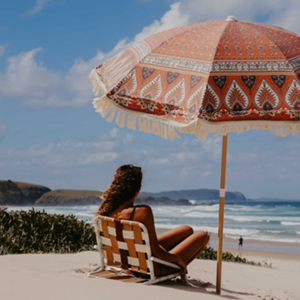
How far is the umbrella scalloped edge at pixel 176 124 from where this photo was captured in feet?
11.2

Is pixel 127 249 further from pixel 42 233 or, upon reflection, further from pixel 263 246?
pixel 263 246

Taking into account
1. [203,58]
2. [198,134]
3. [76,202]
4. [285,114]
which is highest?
[203,58]

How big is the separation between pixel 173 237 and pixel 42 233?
3.64 metres

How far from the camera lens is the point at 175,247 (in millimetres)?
4152

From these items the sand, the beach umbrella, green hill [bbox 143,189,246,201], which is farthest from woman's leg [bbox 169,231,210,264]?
green hill [bbox 143,189,246,201]

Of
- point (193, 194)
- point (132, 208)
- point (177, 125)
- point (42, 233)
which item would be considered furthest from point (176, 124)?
point (193, 194)

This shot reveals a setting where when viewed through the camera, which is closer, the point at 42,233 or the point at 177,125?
the point at 177,125

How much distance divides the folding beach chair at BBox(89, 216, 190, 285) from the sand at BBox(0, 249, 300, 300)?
0.22 meters

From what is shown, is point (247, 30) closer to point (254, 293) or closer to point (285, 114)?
point (285, 114)

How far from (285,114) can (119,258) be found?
2170 millimetres

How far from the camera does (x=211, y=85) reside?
3.49m

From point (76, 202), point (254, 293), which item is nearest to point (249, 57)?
point (254, 293)

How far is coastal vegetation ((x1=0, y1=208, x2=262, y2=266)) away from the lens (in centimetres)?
664

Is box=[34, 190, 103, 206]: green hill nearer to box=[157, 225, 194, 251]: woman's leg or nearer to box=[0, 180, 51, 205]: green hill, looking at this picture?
box=[0, 180, 51, 205]: green hill
